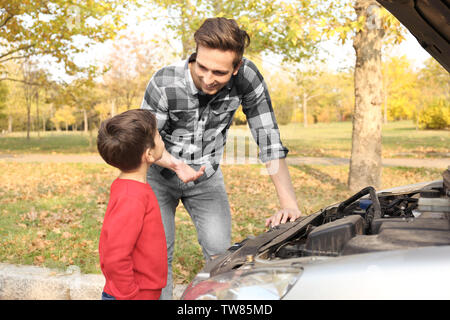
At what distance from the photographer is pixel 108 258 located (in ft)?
6.72

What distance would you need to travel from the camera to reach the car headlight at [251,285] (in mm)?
1487

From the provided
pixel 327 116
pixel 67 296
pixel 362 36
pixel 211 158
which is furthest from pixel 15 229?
pixel 327 116

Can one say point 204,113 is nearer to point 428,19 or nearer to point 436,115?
point 428,19

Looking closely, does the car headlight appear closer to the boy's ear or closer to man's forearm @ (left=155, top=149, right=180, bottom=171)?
the boy's ear

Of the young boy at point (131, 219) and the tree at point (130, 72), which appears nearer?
the young boy at point (131, 219)

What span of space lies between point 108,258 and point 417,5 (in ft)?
5.44

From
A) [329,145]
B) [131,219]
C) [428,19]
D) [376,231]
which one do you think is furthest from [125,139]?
[329,145]

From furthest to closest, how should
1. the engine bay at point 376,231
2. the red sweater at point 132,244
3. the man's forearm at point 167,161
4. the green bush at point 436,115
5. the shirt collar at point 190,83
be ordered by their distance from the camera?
1. the green bush at point 436,115
2. the shirt collar at point 190,83
3. the man's forearm at point 167,161
4. the red sweater at point 132,244
5. the engine bay at point 376,231

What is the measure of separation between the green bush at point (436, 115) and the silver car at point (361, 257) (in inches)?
1047

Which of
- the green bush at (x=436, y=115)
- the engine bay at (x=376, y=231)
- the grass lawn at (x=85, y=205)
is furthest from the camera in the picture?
the green bush at (x=436, y=115)

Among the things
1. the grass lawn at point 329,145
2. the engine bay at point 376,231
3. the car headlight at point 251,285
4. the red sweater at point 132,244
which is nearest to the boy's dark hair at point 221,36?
the red sweater at point 132,244

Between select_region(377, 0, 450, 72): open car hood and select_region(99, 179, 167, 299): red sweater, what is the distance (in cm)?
135

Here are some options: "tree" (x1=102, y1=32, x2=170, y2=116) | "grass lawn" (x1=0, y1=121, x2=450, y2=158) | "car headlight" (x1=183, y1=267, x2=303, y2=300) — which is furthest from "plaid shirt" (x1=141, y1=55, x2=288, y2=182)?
"tree" (x1=102, y1=32, x2=170, y2=116)

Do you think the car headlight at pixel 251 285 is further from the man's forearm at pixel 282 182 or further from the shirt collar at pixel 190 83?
the shirt collar at pixel 190 83
